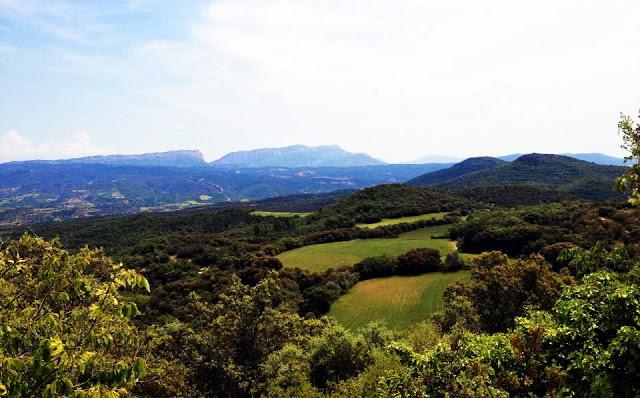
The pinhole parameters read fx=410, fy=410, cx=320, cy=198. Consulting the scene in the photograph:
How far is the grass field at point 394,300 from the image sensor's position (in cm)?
7188

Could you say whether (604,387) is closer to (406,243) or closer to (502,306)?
(502,306)

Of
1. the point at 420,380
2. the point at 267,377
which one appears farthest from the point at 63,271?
the point at 267,377

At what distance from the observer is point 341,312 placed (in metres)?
77.2

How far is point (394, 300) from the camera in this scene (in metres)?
79.4

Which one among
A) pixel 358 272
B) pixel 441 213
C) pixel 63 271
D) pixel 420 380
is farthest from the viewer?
pixel 441 213

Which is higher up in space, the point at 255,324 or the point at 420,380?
the point at 420,380

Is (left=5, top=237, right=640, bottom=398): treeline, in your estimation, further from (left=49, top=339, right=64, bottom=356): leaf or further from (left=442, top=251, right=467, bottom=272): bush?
(left=442, top=251, right=467, bottom=272): bush

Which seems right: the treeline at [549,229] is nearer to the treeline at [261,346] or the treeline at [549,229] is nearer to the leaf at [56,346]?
the treeline at [261,346]

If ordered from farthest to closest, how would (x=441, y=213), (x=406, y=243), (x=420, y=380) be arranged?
1. (x=441, y=213)
2. (x=406, y=243)
3. (x=420, y=380)

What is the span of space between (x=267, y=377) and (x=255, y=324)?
360cm

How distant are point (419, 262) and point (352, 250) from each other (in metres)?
24.8

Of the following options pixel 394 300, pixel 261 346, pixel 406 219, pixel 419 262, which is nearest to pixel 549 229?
pixel 419 262

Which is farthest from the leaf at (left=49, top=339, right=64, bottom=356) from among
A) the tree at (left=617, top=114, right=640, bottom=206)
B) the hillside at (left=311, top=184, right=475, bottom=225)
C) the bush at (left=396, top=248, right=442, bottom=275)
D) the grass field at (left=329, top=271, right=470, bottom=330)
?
the hillside at (left=311, top=184, right=475, bottom=225)

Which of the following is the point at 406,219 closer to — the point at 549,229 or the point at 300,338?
the point at 549,229
